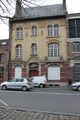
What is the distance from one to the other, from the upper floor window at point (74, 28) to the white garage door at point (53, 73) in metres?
5.44

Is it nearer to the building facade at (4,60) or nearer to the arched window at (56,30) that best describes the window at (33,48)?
the arched window at (56,30)

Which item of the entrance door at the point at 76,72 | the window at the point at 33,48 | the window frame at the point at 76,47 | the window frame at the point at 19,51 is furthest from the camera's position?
the window frame at the point at 19,51

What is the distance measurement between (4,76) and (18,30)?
7.75 meters

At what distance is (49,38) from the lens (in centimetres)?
4259

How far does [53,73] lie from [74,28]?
7443 mm

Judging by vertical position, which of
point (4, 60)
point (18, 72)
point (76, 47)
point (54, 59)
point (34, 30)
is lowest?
point (18, 72)

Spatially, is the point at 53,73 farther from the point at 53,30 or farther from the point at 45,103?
the point at 45,103

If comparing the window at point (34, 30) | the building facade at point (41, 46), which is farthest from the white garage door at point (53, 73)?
the window at point (34, 30)

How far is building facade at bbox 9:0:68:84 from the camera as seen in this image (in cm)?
4175

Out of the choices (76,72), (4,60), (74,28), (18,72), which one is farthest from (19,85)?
(74,28)

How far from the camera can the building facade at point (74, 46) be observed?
40750mm

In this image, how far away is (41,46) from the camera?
42.8m

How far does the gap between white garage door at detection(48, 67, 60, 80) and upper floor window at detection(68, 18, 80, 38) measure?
214 inches

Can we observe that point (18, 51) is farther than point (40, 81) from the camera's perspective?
Yes
